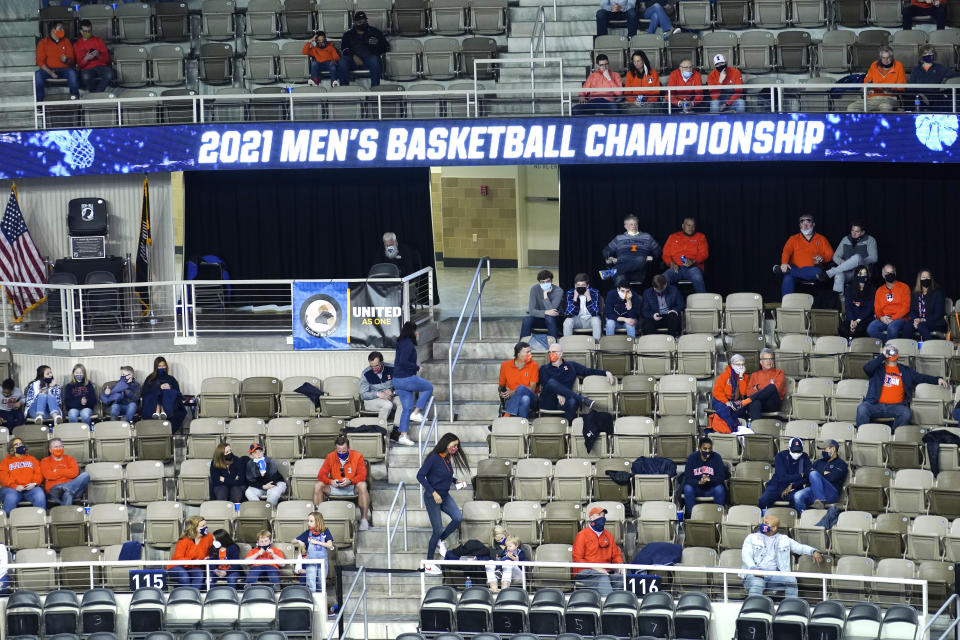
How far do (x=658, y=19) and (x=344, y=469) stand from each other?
814cm

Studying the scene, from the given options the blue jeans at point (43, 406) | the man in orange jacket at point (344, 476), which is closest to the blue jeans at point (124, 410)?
the blue jeans at point (43, 406)

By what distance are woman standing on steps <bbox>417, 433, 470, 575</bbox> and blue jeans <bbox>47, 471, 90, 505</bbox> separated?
4.17 m

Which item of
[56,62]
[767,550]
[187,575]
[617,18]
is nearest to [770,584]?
[767,550]

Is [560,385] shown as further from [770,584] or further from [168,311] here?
[168,311]

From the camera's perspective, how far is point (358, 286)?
21484 mm

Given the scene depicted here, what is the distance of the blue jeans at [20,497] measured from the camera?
19547 mm

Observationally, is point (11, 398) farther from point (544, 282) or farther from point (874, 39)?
point (874, 39)

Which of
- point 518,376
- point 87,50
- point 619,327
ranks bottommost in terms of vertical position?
point 518,376

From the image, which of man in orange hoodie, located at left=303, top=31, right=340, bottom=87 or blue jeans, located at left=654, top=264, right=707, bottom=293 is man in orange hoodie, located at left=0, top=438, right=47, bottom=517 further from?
blue jeans, located at left=654, top=264, right=707, bottom=293

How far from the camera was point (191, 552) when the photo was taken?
18.1m

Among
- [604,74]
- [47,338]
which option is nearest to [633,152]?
[604,74]

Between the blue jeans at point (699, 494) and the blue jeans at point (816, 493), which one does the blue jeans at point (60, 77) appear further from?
the blue jeans at point (816, 493)

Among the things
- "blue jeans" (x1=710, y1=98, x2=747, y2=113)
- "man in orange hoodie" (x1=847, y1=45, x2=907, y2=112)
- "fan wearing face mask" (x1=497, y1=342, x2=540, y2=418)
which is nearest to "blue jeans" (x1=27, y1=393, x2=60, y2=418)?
"fan wearing face mask" (x1=497, y1=342, x2=540, y2=418)

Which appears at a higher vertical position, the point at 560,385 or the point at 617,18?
the point at 617,18
